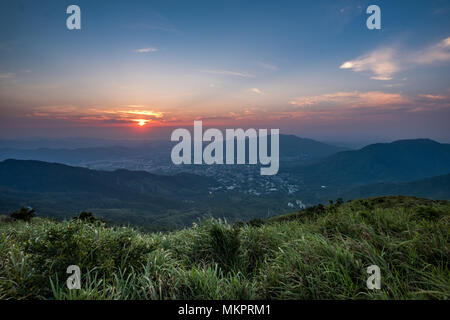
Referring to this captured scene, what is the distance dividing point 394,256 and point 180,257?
4.55 meters

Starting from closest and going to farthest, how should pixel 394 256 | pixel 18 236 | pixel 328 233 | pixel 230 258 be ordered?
pixel 394 256
pixel 230 258
pixel 328 233
pixel 18 236

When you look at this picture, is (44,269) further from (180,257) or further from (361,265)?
(361,265)

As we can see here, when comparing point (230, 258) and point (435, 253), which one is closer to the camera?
point (435, 253)

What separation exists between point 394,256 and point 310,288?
6.04 feet

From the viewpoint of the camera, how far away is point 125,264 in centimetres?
410
